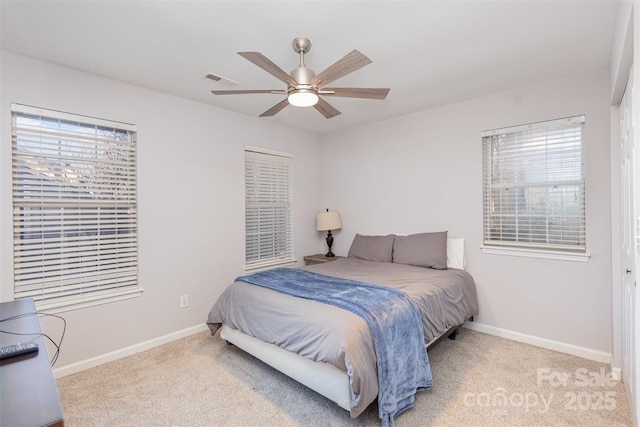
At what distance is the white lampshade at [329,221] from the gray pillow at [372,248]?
408mm

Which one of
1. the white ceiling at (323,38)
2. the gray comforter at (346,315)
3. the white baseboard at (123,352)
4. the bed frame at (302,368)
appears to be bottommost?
the white baseboard at (123,352)

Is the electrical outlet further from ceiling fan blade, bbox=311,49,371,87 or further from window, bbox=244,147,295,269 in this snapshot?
ceiling fan blade, bbox=311,49,371,87

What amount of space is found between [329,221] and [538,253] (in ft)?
8.04

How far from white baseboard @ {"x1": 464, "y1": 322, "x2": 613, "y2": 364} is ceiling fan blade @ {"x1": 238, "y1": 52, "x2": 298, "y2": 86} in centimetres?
308

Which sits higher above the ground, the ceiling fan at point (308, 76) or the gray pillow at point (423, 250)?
the ceiling fan at point (308, 76)

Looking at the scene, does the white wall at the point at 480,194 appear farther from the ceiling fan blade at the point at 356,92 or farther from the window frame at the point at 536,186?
the ceiling fan blade at the point at 356,92

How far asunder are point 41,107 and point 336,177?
10.9 ft

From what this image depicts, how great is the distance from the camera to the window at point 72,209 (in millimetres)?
2324

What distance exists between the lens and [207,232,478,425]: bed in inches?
69.7

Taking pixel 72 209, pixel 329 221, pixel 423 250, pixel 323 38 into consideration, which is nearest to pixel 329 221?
pixel 329 221

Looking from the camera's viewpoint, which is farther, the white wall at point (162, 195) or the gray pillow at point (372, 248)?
the gray pillow at point (372, 248)

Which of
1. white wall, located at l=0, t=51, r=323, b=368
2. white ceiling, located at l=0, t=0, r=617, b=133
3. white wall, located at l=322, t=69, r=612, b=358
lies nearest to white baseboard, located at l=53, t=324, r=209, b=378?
white wall, located at l=0, t=51, r=323, b=368

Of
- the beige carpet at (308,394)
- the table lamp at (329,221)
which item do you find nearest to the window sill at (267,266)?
the table lamp at (329,221)

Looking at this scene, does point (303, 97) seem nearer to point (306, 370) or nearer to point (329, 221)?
point (306, 370)
